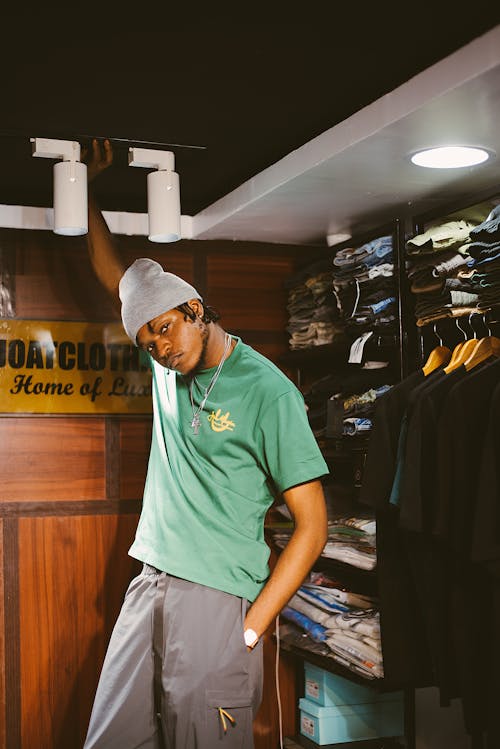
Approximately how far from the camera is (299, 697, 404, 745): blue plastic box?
169 inches

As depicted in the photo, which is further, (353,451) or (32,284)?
(32,284)

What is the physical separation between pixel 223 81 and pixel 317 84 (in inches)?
11.8

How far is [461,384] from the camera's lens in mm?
3219

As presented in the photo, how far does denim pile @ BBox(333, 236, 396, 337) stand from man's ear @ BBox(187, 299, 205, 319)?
1.11m

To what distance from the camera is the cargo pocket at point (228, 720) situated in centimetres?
267

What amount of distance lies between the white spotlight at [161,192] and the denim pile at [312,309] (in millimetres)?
1057

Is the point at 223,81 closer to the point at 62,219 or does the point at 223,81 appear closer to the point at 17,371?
the point at 62,219

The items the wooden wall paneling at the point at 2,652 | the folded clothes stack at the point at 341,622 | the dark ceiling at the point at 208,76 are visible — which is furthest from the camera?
the wooden wall paneling at the point at 2,652

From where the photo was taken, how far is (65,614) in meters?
4.30

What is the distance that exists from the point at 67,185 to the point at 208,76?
73cm

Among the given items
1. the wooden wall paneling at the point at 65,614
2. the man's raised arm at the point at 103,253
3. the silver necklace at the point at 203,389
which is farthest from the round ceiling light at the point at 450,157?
the wooden wall paneling at the point at 65,614

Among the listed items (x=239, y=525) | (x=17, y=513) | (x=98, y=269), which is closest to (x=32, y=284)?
(x=98, y=269)

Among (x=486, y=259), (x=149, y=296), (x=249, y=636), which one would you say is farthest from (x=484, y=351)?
(x=249, y=636)

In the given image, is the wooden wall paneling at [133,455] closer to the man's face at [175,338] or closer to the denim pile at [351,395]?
the denim pile at [351,395]
